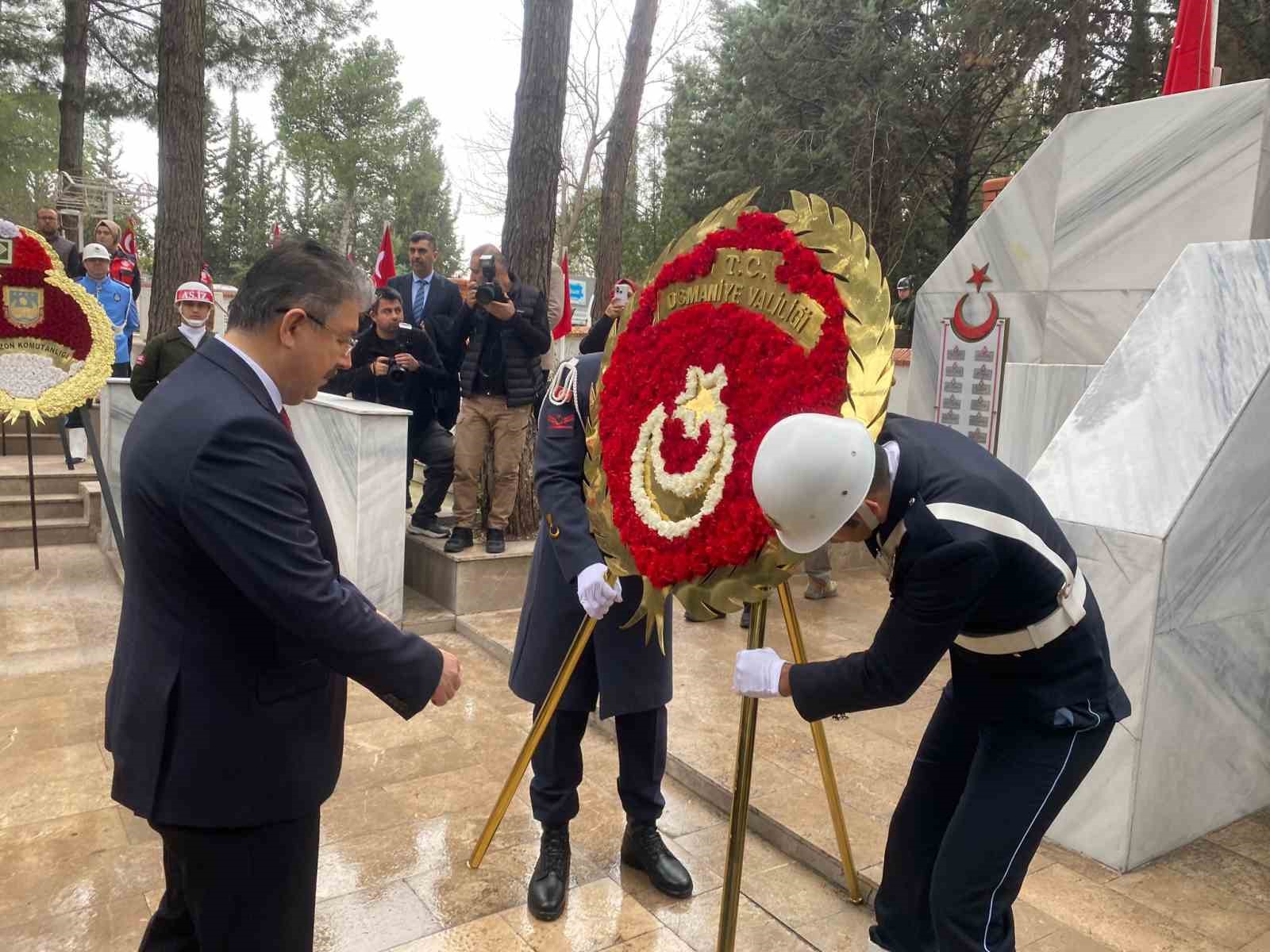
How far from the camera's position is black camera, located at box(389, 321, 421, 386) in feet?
21.5

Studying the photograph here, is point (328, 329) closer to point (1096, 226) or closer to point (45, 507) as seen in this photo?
point (1096, 226)

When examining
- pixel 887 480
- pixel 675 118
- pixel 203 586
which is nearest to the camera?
pixel 203 586

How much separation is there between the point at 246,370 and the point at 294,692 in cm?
64

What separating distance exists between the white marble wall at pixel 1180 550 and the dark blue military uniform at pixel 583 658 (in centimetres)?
150

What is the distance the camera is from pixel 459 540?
632 centimetres

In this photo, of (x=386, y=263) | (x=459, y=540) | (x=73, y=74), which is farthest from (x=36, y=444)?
(x=73, y=74)

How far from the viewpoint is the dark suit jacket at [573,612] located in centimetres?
306

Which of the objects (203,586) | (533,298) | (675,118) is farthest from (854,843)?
(675,118)

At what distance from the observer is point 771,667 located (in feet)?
7.40

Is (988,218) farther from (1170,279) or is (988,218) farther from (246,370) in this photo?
(246,370)

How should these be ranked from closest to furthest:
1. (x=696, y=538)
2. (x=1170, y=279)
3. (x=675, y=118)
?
(x=696, y=538)
(x=1170, y=279)
(x=675, y=118)

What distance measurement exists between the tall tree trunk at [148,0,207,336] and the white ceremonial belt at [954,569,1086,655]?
8.90 meters

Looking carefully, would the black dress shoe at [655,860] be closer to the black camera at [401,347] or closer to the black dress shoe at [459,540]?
the black dress shoe at [459,540]

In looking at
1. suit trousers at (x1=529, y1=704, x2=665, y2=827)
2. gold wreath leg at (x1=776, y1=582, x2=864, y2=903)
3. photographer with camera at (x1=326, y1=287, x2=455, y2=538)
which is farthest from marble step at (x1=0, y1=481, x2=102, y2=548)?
gold wreath leg at (x1=776, y1=582, x2=864, y2=903)
